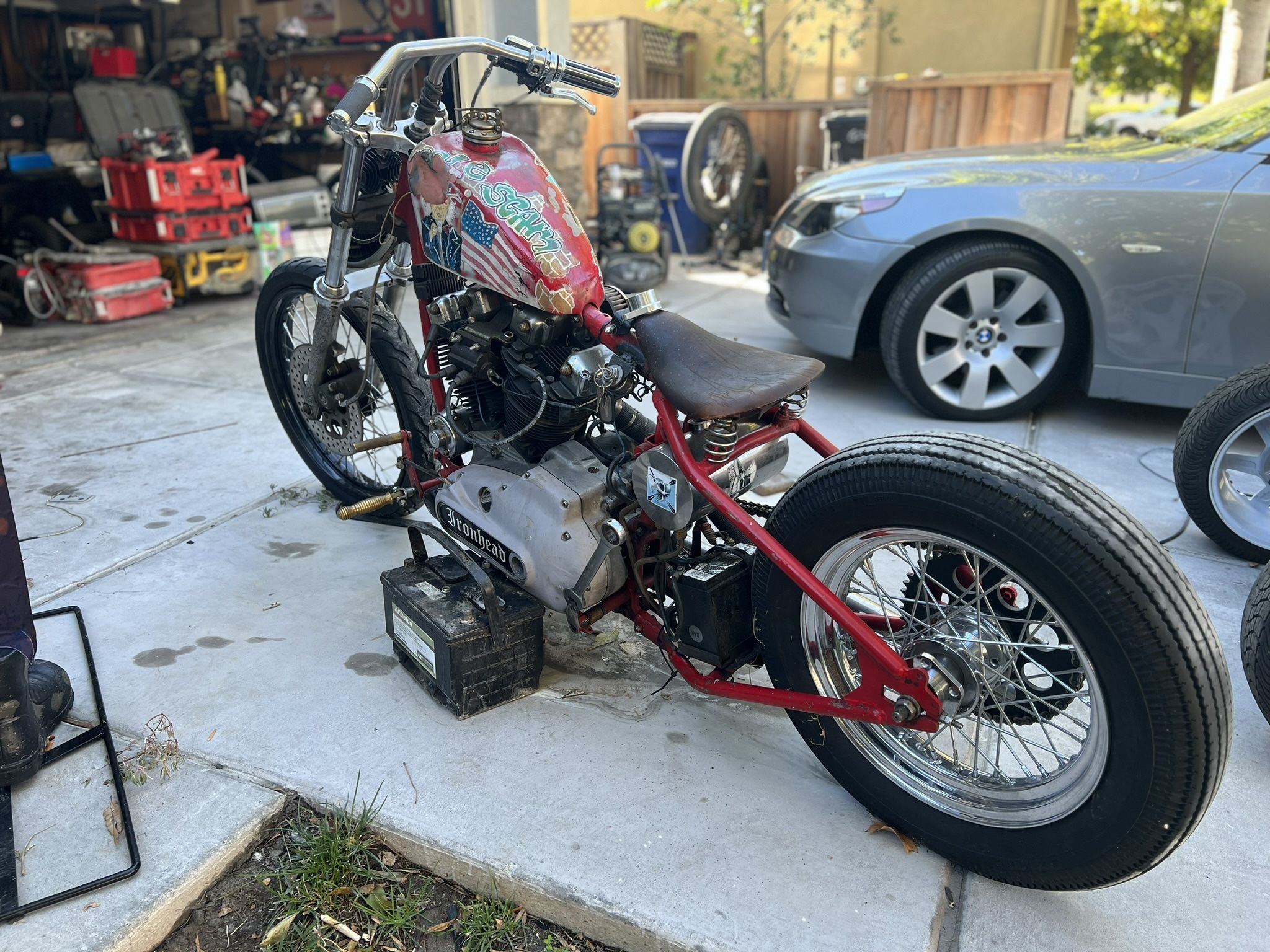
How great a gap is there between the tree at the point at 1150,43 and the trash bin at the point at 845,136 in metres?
9.84

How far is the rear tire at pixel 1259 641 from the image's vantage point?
7.12 feet

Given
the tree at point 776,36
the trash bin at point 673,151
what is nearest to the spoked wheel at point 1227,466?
the trash bin at point 673,151

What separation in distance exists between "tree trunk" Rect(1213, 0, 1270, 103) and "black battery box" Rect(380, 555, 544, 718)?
276 inches

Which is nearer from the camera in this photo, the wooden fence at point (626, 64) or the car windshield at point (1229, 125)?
the car windshield at point (1229, 125)

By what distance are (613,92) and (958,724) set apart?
1.89m

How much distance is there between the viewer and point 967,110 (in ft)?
27.4

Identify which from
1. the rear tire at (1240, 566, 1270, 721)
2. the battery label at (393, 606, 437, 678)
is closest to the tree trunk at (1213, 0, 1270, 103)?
the rear tire at (1240, 566, 1270, 721)

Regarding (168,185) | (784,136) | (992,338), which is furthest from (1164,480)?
(784,136)

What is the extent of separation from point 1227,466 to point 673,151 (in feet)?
22.6

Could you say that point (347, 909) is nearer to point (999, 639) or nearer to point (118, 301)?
point (999, 639)

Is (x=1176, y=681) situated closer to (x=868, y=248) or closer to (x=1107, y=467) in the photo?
(x=1107, y=467)

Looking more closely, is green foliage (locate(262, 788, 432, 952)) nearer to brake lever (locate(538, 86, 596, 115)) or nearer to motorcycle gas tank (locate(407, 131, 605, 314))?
motorcycle gas tank (locate(407, 131, 605, 314))

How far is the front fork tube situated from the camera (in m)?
2.54

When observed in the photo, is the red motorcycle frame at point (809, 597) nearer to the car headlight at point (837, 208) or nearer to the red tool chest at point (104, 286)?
the car headlight at point (837, 208)
